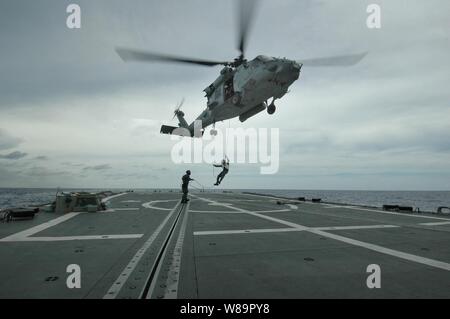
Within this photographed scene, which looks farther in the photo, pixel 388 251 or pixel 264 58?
pixel 264 58

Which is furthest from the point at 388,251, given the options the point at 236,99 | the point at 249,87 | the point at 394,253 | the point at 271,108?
the point at 236,99

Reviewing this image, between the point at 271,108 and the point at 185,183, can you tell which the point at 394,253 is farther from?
the point at 185,183

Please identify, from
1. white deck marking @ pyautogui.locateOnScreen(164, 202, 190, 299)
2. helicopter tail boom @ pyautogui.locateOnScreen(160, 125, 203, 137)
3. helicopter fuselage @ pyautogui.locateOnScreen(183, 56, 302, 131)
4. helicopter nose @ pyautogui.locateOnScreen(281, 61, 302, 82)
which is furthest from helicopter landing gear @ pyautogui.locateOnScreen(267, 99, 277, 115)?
white deck marking @ pyautogui.locateOnScreen(164, 202, 190, 299)

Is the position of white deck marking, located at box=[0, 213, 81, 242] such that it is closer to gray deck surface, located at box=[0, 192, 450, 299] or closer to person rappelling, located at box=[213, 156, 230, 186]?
gray deck surface, located at box=[0, 192, 450, 299]

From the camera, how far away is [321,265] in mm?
4812

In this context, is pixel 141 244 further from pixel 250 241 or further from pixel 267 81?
pixel 267 81

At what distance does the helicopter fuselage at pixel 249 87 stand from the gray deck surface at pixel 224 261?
8.18 m

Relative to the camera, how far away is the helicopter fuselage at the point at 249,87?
13772mm

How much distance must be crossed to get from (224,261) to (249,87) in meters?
11.3

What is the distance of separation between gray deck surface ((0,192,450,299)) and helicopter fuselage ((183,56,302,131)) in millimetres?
8185

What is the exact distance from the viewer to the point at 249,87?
14.8 metres
